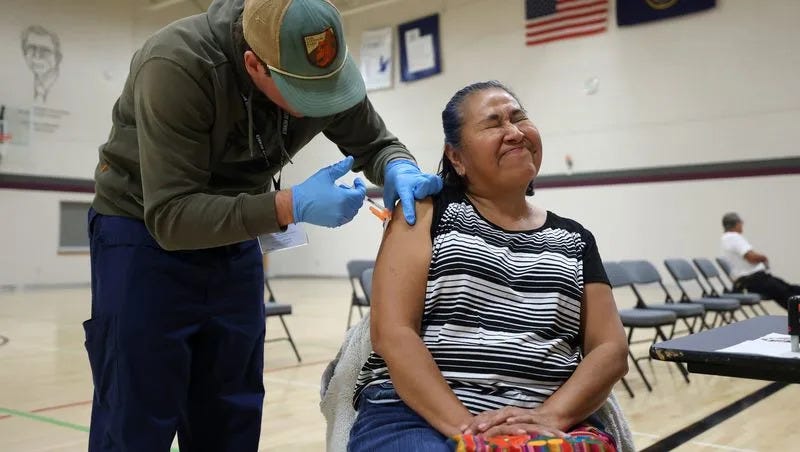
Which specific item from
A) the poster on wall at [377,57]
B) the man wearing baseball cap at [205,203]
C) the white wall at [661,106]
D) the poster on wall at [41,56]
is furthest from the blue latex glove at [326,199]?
the poster on wall at [41,56]

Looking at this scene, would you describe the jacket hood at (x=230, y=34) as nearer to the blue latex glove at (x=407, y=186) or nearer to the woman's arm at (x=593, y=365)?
the blue latex glove at (x=407, y=186)

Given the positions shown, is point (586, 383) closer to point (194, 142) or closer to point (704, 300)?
point (194, 142)

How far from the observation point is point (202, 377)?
166 centimetres

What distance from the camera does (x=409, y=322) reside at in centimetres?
148

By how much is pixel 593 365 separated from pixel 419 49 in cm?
1205

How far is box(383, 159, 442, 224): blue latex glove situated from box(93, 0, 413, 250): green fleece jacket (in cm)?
23

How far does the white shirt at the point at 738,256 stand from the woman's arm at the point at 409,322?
6459 millimetres

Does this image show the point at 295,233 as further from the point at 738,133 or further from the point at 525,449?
the point at 738,133

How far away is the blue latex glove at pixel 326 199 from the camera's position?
4.75 feet

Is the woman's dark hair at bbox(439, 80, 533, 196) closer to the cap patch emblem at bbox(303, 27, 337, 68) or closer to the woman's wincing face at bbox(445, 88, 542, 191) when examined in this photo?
the woman's wincing face at bbox(445, 88, 542, 191)

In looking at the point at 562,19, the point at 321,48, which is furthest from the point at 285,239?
the point at 562,19

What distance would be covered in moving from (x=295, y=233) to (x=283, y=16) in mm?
630

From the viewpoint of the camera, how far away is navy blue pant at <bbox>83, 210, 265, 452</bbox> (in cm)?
148

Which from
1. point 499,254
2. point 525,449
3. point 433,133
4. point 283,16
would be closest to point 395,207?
point 499,254
